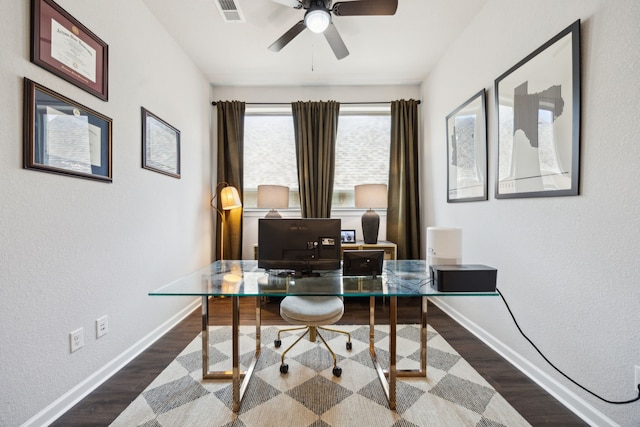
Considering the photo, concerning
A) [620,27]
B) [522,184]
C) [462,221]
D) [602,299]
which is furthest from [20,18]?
[462,221]

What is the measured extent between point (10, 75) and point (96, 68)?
57cm

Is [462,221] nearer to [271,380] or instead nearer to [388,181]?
[388,181]

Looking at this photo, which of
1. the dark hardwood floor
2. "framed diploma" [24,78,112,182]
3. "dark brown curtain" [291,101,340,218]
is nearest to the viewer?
"framed diploma" [24,78,112,182]

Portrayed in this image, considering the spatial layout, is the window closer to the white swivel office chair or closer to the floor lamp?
the floor lamp

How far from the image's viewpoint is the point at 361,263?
65.4 inches

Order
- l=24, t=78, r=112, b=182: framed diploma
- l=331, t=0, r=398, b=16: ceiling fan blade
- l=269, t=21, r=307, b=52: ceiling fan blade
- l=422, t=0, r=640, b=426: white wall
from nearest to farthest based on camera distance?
1. l=422, t=0, r=640, b=426: white wall
2. l=24, t=78, r=112, b=182: framed diploma
3. l=331, t=0, r=398, b=16: ceiling fan blade
4. l=269, t=21, r=307, b=52: ceiling fan blade

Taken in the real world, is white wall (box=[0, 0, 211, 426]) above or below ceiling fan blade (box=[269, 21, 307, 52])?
below

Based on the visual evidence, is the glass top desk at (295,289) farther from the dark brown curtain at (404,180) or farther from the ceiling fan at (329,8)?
the ceiling fan at (329,8)

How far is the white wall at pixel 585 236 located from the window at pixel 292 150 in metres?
1.65

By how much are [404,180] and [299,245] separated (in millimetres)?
2362

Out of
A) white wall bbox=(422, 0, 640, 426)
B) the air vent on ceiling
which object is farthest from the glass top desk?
the air vent on ceiling

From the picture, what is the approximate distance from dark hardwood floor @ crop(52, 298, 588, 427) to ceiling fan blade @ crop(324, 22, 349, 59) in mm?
2583

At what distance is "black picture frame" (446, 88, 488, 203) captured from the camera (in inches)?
92.6

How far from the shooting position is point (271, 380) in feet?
5.85
